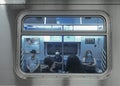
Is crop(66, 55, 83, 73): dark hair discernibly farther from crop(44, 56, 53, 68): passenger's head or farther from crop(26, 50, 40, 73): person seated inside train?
crop(26, 50, 40, 73): person seated inside train

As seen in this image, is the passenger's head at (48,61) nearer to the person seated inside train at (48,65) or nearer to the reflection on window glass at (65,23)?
the person seated inside train at (48,65)

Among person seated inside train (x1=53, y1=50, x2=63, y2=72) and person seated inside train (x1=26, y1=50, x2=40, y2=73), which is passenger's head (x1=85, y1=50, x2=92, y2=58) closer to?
person seated inside train (x1=53, y1=50, x2=63, y2=72)

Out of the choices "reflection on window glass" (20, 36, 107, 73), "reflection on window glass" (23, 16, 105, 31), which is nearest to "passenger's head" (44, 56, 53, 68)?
"reflection on window glass" (20, 36, 107, 73)

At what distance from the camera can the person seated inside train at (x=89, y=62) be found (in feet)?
10.2

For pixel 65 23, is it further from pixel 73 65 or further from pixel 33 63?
pixel 33 63

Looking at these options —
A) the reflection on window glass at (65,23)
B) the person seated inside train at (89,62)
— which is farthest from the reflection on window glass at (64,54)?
the reflection on window glass at (65,23)

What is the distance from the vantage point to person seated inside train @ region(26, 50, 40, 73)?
312 cm

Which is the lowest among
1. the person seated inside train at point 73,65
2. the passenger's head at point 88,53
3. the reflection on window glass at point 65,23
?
the person seated inside train at point 73,65

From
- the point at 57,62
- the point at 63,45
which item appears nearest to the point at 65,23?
the point at 63,45

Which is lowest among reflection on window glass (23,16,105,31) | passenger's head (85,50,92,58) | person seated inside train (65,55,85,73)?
person seated inside train (65,55,85,73)

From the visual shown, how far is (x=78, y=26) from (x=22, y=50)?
723mm

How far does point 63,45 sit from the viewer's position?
311cm

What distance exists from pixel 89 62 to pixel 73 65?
0.19 m

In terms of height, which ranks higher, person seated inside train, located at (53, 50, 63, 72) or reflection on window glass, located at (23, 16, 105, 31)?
reflection on window glass, located at (23, 16, 105, 31)
